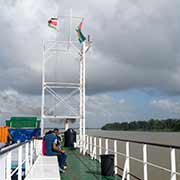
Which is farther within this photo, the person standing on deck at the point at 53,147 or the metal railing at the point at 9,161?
the person standing on deck at the point at 53,147

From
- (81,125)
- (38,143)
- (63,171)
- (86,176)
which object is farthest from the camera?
(81,125)

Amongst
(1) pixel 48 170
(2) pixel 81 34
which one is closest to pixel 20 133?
(2) pixel 81 34

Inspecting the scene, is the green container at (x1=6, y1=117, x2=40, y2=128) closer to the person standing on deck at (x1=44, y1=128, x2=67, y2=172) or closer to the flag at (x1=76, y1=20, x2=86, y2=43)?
the flag at (x1=76, y1=20, x2=86, y2=43)

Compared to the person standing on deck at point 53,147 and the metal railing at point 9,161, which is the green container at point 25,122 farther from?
the metal railing at point 9,161

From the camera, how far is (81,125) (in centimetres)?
1711

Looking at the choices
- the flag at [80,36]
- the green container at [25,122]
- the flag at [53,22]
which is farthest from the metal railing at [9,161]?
the green container at [25,122]

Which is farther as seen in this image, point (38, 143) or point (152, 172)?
point (152, 172)

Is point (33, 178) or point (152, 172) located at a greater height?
point (33, 178)

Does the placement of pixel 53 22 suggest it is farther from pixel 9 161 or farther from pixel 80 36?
pixel 9 161

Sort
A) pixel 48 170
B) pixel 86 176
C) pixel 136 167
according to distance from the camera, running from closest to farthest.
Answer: pixel 48 170, pixel 86 176, pixel 136 167

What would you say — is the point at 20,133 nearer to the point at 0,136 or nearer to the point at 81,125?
the point at 0,136

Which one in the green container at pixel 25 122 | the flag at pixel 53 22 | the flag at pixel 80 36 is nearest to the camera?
the flag at pixel 80 36

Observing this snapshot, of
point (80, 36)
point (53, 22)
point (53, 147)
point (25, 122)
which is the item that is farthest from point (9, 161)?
point (25, 122)

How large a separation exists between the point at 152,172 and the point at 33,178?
559 inches
